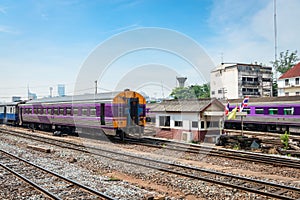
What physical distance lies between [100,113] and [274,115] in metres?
14.8

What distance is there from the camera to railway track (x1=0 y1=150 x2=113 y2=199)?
24.2ft

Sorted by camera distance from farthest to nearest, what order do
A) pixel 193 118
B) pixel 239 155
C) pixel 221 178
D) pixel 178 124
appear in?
1. pixel 178 124
2. pixel 193 118
3. pixel 239 155
4. pixel 221 178

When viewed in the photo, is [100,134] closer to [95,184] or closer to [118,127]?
[118,127]

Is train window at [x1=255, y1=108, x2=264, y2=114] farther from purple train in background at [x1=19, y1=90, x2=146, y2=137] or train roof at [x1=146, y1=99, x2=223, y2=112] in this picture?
purple train in background at [x1=19, y1=90, x2=146, y2=137]

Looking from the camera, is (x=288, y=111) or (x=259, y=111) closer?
(x=288, y=111)

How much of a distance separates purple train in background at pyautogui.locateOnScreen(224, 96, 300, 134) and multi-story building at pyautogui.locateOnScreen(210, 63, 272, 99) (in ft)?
93.7

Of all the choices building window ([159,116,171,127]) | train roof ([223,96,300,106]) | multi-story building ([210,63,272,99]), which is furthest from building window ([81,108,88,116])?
multi-story building ([210,63,272,99])

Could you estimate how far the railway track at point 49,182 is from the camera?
24.2 ft

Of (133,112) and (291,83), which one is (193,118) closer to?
(133,112)

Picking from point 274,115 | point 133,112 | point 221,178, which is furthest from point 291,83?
point 221,178

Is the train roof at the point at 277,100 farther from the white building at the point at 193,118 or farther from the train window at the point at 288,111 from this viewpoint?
the white building at the point at 193,118

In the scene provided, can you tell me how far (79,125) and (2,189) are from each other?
→ 11.9 m

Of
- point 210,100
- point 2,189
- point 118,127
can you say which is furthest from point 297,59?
point 2,189

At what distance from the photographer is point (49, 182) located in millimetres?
8664
